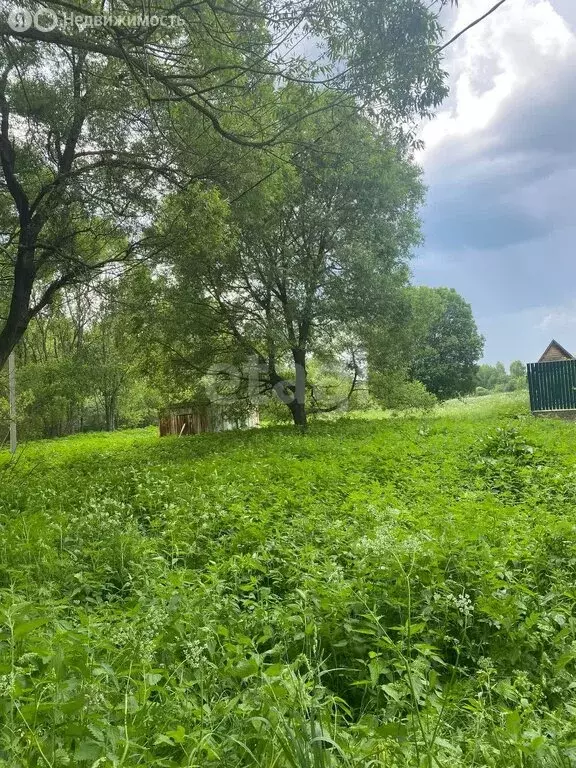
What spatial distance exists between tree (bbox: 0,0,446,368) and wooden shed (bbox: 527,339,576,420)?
12.0 meters

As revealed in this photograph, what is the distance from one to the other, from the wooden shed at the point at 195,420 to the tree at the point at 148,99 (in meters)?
8.91

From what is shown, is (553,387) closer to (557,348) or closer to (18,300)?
(557,348)

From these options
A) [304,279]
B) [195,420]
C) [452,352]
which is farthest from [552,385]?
[452,352]

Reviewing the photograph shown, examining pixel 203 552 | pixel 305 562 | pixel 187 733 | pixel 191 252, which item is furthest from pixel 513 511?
pixel 191 252

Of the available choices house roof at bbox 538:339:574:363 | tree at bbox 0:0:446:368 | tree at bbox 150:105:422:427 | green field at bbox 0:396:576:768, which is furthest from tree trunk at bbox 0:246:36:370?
house roof at bbox 538:339:574:363

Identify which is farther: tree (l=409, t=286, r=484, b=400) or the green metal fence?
tree (l=409, t=286, r=484, b=400)

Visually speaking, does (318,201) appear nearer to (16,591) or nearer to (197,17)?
(197,17)

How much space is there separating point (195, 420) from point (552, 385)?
12.7 meters

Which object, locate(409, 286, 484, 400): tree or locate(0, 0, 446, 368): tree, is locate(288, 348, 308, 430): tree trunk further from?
locate(409, 286, 484, 400): tree

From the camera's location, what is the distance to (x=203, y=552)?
4.23m

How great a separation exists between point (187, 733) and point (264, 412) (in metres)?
16.6

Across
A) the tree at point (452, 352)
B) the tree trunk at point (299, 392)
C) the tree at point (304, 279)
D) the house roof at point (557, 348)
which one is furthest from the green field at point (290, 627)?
the tree at point (452, 352)

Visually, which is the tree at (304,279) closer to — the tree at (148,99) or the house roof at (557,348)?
the tree at (148,99)

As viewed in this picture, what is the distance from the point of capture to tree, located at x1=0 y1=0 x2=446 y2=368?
17.8ft
